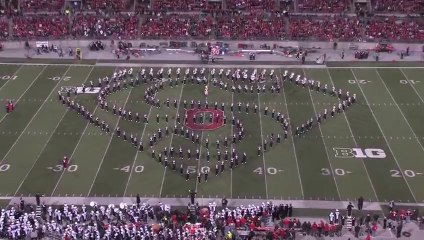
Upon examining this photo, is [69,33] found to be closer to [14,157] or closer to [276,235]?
[14,157]

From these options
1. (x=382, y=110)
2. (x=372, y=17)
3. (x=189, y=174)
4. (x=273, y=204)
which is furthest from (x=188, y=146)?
(x=372, y=17)

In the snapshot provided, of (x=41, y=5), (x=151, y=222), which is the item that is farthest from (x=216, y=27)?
(x=151, y=222)

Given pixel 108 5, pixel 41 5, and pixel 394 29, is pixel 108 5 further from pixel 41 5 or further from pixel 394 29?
pixel 394 29

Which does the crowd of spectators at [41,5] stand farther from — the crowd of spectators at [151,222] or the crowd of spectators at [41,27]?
the crowd of spectators at [151,222]

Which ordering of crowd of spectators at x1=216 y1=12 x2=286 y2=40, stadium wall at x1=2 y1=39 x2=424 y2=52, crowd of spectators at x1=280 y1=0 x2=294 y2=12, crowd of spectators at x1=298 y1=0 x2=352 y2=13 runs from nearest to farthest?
stadium wall at x1=2 y1=39 x2=424 y2=52
crowd of spectators at x1=216 y1=12 x2=286 y2=40
crowd of spectators at x1=298 y1=0 x2=352 y2=13
crowd of spectators at x1=280 y1=0 x2=294 y2=12

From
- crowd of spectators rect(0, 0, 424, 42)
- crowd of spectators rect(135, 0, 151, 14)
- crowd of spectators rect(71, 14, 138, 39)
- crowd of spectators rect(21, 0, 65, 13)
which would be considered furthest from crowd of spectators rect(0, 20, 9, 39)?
crowd of spectators rect(135, 0, 151, 14)

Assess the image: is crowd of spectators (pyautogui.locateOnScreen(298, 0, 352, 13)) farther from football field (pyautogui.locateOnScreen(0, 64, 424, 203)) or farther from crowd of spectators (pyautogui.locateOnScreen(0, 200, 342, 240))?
crowd of spectators (pyautogui.locateOnScreen(0, 200, 342, 240))

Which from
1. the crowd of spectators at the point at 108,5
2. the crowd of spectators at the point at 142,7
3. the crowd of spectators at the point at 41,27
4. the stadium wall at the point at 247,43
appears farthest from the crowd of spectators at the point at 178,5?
the crowd of spectators at the point at 41,27
